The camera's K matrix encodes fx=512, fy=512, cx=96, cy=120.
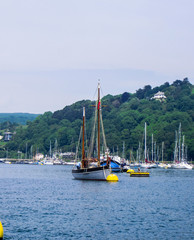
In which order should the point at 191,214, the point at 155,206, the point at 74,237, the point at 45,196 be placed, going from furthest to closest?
the point at 45,196, the point at 155,206, the point at 191,214, the point at 74,237

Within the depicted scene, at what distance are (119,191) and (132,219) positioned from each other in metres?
A: 31.0

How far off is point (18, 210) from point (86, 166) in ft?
153

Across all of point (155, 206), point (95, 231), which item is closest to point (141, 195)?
point (155, 206)

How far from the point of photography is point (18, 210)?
6231 centimetres

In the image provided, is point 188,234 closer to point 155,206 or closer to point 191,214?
point 191,214

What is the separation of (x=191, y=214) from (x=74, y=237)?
19.3m

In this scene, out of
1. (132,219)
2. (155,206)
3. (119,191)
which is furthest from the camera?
(119,191)

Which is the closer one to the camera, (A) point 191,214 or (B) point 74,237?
(B) point 74,237

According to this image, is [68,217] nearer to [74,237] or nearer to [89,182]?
[74,237]

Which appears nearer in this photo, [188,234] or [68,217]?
[188,234]

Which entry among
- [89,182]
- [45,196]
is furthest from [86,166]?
[45,196]

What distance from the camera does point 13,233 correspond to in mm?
47438

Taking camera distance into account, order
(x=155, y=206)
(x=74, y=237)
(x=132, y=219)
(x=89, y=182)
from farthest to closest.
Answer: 1. (x=89, y=182)
2. (x=155, y=206)
3. (x=132, y=219)
4. (x=74, y=237)

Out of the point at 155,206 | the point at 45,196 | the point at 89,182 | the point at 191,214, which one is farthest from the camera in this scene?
the point at 89,182
